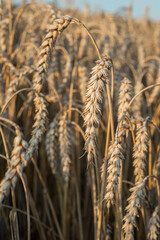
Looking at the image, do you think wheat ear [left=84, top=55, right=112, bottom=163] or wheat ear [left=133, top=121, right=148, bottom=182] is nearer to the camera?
wheat ear [left=84, top=55, right=112, bottom=163]

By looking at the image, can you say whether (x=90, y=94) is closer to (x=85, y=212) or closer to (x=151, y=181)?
(x=151, y=181)

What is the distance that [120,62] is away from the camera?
250cm

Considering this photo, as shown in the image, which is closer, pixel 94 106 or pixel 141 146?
pixel 94 106

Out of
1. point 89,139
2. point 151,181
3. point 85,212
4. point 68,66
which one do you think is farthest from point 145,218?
point 68,66

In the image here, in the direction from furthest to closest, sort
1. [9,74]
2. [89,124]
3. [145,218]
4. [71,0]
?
[71,0] → [9,74] → [145,218] → [89,124]

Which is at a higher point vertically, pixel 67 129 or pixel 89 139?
pixel 67 129

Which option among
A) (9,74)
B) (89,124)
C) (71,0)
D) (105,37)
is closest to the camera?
(89,124)

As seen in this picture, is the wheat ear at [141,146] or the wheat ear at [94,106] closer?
the wheat ear at [94,106]

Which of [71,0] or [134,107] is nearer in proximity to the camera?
[134,107]

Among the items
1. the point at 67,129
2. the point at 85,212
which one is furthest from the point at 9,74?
the point at 85,212

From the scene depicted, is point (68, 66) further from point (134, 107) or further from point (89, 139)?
point (89, 139)

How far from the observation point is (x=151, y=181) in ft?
4.40

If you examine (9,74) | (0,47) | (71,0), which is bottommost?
(9,74)

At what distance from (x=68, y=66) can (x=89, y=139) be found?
1.03 m
